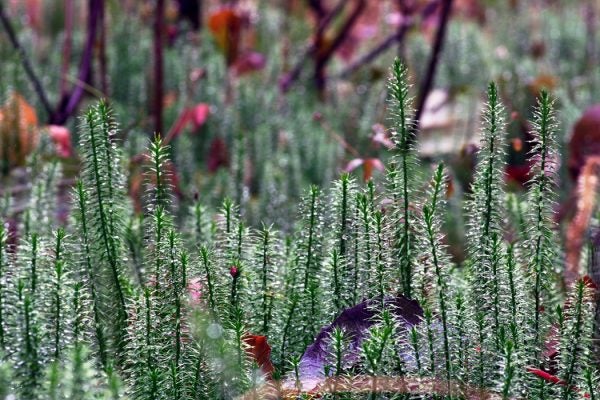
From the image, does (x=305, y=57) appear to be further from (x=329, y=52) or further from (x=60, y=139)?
(x=60, y=139)

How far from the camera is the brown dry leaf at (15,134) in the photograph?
247 centimetres

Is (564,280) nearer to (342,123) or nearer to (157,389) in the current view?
(157,389)

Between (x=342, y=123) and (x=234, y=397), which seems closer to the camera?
(x=234, y=397)

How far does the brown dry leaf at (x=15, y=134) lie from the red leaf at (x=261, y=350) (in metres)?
1.42

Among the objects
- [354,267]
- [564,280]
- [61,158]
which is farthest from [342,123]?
[354,267]

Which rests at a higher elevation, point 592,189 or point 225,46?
point 225,46

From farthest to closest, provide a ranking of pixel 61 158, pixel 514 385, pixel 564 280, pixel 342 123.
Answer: pixel 342 123 → pixel 61 158 → pixel 564 280 → pixel 514 385

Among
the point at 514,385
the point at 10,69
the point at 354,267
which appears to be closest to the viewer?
the point at 514,385

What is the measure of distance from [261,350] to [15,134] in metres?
1.47

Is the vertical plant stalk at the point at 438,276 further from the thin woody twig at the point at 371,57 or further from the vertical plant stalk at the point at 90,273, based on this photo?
the thin woody twig at the point at 371,57

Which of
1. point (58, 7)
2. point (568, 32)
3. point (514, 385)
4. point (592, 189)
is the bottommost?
point (514, 385)

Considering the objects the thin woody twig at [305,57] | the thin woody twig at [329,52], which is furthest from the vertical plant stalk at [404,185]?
the thin woody twig at [329,52]

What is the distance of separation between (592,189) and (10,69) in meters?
1.89

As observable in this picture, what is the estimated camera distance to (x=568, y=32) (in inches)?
165
